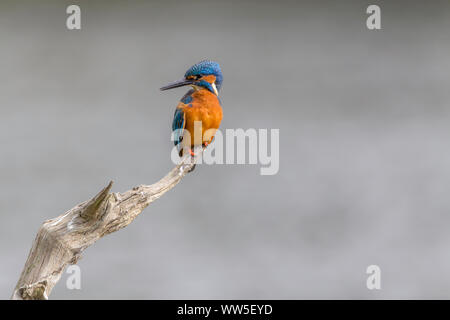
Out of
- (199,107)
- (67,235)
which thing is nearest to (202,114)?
(199,107)

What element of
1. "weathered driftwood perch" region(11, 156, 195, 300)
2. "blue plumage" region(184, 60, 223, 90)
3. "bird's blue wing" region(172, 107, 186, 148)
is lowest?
"weathered driftwood perch" region(11, 156, 195, 300)

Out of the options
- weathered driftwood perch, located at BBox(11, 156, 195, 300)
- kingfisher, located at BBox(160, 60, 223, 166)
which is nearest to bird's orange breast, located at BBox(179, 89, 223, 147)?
kingfisher, located at BBox(160, 60, 223, 166)

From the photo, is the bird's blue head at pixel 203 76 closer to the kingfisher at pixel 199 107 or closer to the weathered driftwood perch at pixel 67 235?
the kingfisher at pixel 199 107

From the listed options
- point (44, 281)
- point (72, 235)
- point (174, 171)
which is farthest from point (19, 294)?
point (174, 171)

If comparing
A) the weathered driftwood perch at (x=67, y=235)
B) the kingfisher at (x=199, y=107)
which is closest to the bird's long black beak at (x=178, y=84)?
the kingfisher at (x=199, y=107)

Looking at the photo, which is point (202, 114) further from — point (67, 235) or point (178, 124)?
point (67, 235)

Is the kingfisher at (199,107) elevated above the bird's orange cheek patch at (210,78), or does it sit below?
below

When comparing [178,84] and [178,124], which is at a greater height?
[178,84]

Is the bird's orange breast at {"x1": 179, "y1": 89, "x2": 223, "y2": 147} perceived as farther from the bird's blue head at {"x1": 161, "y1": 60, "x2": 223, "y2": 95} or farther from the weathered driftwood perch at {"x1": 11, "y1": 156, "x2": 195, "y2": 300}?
the weathered driftwood perch at {"x1": 11, "y1": 156, "x2": 195, "y2": 300}
